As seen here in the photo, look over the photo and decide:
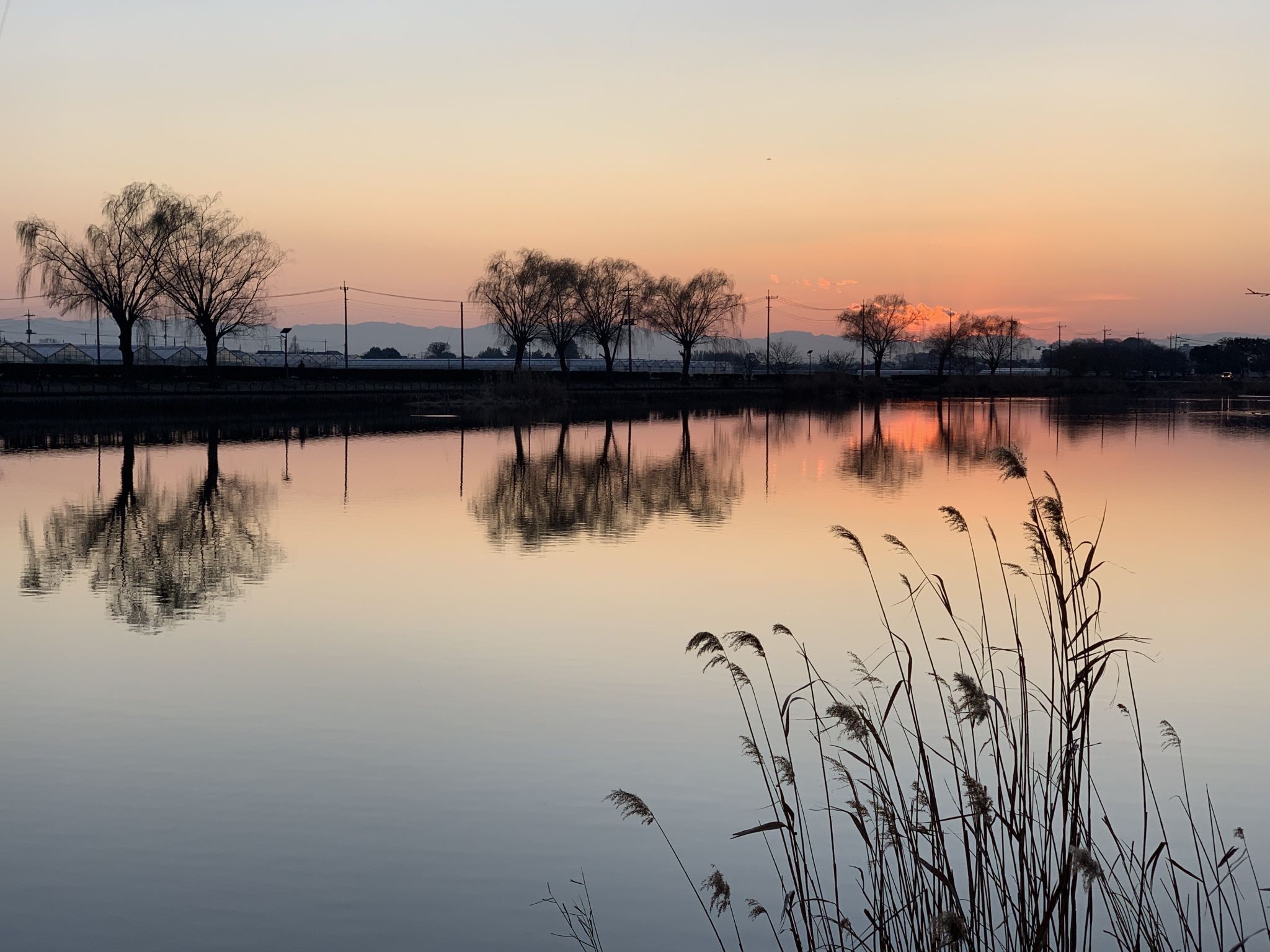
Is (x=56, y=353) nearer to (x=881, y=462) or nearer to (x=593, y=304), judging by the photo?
(x=593, y=304)

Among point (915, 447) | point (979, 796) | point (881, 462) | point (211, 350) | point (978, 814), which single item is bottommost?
point (881, 462)

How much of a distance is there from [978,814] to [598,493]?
63.2 feet

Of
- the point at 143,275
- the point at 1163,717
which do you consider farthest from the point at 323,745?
the point at 143,275

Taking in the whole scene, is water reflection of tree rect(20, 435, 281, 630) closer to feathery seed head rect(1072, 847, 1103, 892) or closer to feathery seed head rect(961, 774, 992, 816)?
feathery seed head rect(961, 774, 992, 816)

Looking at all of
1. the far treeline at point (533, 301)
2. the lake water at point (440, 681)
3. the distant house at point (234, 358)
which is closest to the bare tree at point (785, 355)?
the far treeline at point (533, 301)

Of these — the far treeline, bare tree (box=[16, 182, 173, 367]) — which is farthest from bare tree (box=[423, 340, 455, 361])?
bare tree (box=[16, 182, 173, 367])

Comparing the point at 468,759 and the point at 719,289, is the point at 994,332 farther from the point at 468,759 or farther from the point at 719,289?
the point at 468,759

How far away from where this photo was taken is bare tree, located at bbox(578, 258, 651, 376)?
283ft

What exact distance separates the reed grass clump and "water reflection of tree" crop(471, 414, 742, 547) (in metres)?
8.07

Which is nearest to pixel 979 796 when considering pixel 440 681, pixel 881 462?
pixel 440 681

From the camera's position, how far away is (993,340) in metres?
149

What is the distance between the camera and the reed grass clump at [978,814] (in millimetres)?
3660

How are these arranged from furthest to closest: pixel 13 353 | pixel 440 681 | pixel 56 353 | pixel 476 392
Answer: pixel 56 353 < pixel 13 353 < pixel 476 392 < pixel 440 681

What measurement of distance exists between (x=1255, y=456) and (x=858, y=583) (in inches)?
928
